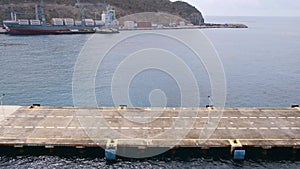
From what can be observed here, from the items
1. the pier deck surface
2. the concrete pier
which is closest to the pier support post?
the concrete pier

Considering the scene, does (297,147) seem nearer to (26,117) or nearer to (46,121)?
(46,121)

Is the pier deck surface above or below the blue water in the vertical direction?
below

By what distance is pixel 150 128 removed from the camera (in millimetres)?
53875

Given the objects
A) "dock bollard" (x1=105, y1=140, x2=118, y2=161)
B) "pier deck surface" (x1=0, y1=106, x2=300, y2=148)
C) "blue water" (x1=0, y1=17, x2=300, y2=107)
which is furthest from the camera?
"blue water" (x1=0, y1=17, x2=300, y2=107)

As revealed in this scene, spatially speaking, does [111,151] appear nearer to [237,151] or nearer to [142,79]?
[237,151]

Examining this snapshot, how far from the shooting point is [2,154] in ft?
159

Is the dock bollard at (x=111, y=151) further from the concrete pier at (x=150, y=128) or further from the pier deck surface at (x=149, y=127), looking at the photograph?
the pier deck surface at (x=149, y=127)

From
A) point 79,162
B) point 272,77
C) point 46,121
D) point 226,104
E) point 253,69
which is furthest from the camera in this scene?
point 253,69

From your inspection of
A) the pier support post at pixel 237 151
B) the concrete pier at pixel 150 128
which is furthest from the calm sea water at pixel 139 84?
the concrete pier at pixel 150 128

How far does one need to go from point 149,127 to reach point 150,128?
492 millimetres

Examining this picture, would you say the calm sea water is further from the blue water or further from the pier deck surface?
the pier deck surface

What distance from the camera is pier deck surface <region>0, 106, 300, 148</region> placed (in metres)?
48.9

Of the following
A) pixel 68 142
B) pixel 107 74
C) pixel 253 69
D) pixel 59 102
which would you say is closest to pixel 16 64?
pixel 107 74

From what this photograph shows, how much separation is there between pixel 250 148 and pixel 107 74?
7186 centimetres
